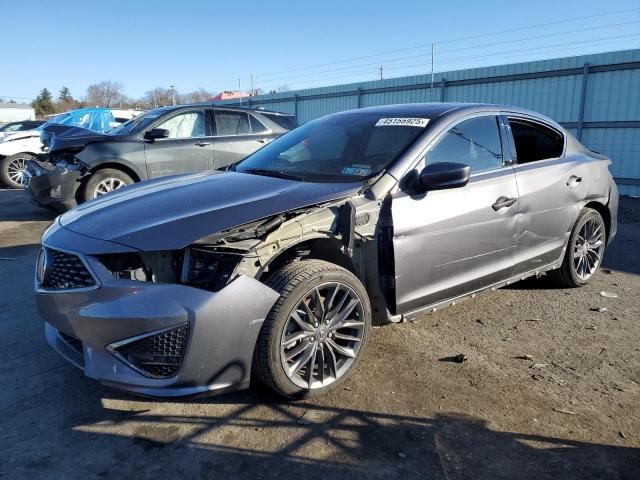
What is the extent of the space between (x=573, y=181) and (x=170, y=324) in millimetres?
3726

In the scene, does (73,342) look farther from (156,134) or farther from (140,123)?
(140,123)

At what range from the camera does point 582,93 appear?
38.2 feet

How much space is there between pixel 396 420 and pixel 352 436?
0.94ft

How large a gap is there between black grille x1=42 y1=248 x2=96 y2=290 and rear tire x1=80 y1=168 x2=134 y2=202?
15.0 feet

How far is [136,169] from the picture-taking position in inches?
295

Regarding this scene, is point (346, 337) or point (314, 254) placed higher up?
point (314, 254)

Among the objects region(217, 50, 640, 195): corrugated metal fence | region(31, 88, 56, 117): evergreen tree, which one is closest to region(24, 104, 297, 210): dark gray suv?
region(217, 50, 640, 195): corrugated metal fence

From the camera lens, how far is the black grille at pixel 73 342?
107 inches

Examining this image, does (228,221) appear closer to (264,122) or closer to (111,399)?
(111,399)

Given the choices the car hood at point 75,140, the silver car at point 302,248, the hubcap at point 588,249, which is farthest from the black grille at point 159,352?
the car hood at point 75,140

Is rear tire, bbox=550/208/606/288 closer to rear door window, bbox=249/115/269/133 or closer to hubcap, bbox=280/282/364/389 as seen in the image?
hubcap, bbox=280/282/364/389

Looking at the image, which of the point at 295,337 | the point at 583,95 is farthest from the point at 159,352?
the point at 583,95

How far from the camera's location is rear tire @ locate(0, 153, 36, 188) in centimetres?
1159

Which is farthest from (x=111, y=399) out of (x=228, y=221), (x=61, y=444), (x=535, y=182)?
(x=535, y=182)
